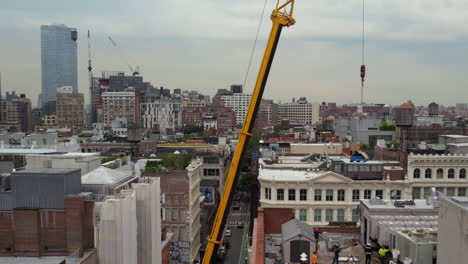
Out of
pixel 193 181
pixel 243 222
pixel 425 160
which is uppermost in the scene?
pixel 425 160

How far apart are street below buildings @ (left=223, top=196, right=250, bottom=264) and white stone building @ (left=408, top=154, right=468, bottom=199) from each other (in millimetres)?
27232

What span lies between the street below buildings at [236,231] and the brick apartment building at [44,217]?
43.6 meters

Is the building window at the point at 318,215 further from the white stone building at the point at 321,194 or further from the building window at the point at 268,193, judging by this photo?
the building window at the point at 268,193

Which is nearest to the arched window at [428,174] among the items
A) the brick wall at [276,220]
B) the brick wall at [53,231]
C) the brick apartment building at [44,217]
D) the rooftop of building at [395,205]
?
the rooftop of building at [395,205]

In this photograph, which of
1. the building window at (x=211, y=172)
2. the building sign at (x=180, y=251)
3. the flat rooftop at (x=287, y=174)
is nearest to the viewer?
the flat rooftop at (x=287, y=174)

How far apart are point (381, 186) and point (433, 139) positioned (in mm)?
52594

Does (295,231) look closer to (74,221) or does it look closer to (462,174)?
(74,221)

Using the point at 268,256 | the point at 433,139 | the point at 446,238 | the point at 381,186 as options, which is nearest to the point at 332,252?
the point at 268,256

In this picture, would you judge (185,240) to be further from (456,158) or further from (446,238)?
(446,238)

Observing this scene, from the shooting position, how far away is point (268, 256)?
77.5 feet

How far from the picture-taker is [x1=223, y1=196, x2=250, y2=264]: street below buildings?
69.0 metres

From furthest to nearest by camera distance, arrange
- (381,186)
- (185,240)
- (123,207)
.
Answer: (185,240) → (381,186) → (123,207)

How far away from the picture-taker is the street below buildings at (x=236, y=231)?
69.0 metres

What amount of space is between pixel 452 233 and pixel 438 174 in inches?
1667
